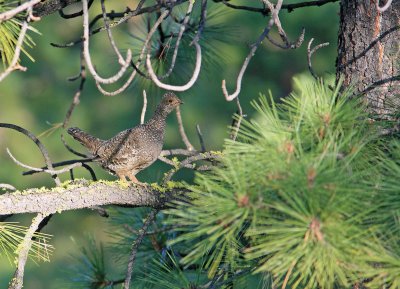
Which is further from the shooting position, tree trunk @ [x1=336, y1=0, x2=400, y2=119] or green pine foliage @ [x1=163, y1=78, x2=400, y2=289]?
tree trunk @ [x1=336, y1=0, x2=400, y2=119]

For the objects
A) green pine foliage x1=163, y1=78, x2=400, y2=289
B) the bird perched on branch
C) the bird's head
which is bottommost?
green pine foliage x1=163, y1=78, x2=400, y2=289

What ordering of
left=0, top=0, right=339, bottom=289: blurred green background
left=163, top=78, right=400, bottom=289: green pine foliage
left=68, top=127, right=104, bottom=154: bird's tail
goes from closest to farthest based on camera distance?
left=163, top=78, right=400, bottom=289: green pine foliage → left=68, top=127, right=104, bottom=154: bird's tail → left=0, top=0, right=339, bottom=289: blurred green background

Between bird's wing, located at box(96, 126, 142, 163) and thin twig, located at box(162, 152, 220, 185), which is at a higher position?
bird's wing, located at box(96, 126, 142, 163)

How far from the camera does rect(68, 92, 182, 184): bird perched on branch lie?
3217mm

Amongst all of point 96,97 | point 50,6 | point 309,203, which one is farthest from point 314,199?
point 96,97

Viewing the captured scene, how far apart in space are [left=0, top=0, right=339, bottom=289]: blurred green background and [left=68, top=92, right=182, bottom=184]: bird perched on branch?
4004 millimetres

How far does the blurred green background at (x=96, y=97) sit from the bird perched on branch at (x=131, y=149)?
158 inches

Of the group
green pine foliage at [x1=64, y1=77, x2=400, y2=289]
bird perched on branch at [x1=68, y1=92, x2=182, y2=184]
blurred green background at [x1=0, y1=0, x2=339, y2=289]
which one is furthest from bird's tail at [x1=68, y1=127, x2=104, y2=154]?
blurred green background at [x1=0, y1=0, x2=339, y2=289]

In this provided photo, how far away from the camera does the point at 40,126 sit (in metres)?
8.66

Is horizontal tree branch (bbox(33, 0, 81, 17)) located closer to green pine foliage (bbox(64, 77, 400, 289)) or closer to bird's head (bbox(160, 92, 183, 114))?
green pine foliage (bbox(64, 77, 400, 289))

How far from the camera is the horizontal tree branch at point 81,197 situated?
2.25 m

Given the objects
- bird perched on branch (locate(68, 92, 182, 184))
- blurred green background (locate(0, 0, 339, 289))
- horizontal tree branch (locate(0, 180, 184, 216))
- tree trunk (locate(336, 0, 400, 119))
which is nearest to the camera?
horizontal tree branch (locate(0, 180, 184, 216))

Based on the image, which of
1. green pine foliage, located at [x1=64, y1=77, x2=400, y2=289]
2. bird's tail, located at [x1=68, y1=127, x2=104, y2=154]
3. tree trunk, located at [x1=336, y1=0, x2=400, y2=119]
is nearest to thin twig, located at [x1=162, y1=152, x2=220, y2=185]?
tree trunk, located at [x1=336, y1=0, x2=400, y2=119]

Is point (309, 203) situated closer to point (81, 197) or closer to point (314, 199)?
point (314, 199)
